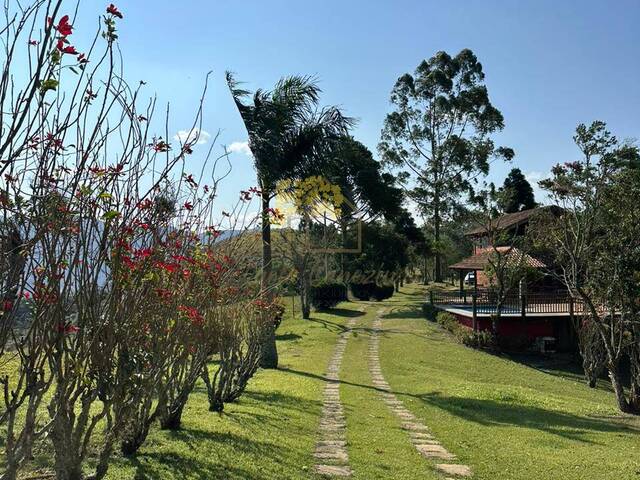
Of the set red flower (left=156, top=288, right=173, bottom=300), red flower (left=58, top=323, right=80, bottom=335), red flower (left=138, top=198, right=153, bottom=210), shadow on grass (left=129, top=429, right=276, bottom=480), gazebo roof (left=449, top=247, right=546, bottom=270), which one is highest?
gazebo roof (left=449, top=247, right=546, bottom=270)

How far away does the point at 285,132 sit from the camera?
15.9 metres

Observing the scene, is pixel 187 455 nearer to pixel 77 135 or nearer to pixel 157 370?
pixel 157 370

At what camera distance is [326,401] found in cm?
1108

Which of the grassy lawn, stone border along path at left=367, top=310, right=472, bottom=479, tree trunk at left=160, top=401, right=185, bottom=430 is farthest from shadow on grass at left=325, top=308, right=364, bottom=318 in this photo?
tree trunk at left=160, top=401, right=185, bottom=430

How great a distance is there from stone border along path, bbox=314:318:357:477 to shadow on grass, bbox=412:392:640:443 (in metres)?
1.93

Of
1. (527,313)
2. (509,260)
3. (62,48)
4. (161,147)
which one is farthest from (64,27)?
(509,260)

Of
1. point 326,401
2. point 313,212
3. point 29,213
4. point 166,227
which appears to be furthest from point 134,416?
point 313,212

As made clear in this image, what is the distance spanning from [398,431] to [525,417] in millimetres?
3205

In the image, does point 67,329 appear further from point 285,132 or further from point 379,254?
point 379,254

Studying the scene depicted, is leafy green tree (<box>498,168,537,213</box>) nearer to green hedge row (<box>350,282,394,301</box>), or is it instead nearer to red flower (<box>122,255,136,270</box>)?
green hedge row (<box>350,282,394,301</box>)

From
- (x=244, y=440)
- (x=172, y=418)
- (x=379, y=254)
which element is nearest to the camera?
(x=244, y=440)

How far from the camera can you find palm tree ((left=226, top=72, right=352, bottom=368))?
Result: 15598 mm

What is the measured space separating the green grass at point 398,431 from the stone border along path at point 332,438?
0.12 m

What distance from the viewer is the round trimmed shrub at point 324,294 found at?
3366 centimetres
